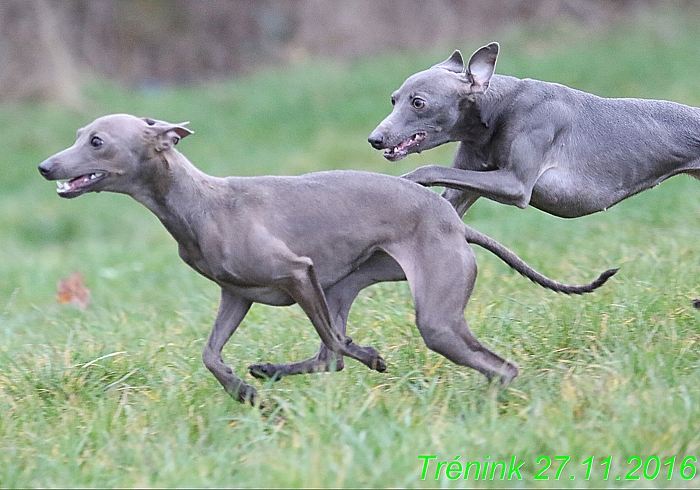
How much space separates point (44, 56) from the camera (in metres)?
16.7

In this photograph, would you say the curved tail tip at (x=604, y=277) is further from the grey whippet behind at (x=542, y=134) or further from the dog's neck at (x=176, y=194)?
the dog's neck at (x=176, y=194)

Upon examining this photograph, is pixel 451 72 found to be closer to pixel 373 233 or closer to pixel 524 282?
pixel 373 233

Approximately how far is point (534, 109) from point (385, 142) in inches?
30.7

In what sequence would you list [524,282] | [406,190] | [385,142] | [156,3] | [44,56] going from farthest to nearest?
1. [156,3]
2. [44,56]
3. [524,282]
4. [385,142]
5. [406,190]

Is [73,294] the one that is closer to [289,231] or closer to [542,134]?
[289,231]

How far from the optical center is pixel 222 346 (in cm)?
459

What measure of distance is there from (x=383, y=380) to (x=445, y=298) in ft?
2.06

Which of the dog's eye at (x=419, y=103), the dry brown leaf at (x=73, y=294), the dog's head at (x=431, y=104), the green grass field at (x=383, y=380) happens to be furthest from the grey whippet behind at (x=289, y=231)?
the dry brown leaf at (x=73, y=294)

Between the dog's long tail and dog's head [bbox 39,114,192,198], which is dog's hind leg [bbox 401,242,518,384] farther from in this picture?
dog's head [bbox 39,114,192,198]

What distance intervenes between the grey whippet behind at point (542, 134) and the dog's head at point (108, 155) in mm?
1098

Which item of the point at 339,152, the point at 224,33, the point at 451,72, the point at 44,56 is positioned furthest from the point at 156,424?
the point at 224,33

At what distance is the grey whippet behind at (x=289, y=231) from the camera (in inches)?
169

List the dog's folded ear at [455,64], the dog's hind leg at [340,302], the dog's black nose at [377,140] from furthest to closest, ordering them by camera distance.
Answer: the dog's folded ear at [455,64]
the dog's black nose at [377,140]
the dog's hind leg at [340,302]

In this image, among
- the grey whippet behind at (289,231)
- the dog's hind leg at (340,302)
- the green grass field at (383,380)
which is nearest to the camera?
the green grass field at (383,380)
